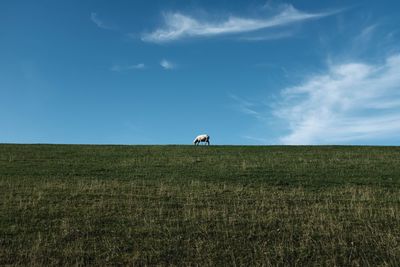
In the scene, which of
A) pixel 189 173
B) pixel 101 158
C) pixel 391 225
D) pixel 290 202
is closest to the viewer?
pixel 391 225

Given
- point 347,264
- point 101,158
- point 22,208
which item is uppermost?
point 101,158

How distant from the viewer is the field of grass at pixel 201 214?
43.9ft

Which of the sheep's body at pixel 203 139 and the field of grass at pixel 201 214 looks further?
the sheep's body at pixel 203 139

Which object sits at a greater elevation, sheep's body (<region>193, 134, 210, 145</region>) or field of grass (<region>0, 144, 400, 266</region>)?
sheep's body (<region>193, 134, 210, 145</region>)

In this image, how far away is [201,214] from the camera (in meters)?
18.0

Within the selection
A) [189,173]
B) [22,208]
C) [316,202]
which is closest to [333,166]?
[189,173]

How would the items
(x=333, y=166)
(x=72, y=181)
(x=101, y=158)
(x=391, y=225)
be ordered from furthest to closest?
(x=101, y=158) → (x=333, y=166) → (x=72, y=181) → (x=391, y=225)

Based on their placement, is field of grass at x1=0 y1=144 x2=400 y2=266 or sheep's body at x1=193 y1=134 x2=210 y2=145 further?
sheep's body at x1=193 y1=134 x2=210 y2=145

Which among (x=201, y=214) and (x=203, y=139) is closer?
(x=201, y=214)

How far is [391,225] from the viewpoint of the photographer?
16.8 metres

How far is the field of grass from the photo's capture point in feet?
43.9

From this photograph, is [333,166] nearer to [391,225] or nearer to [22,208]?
[391,225]

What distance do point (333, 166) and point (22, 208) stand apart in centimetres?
2348

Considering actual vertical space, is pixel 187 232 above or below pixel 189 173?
below
